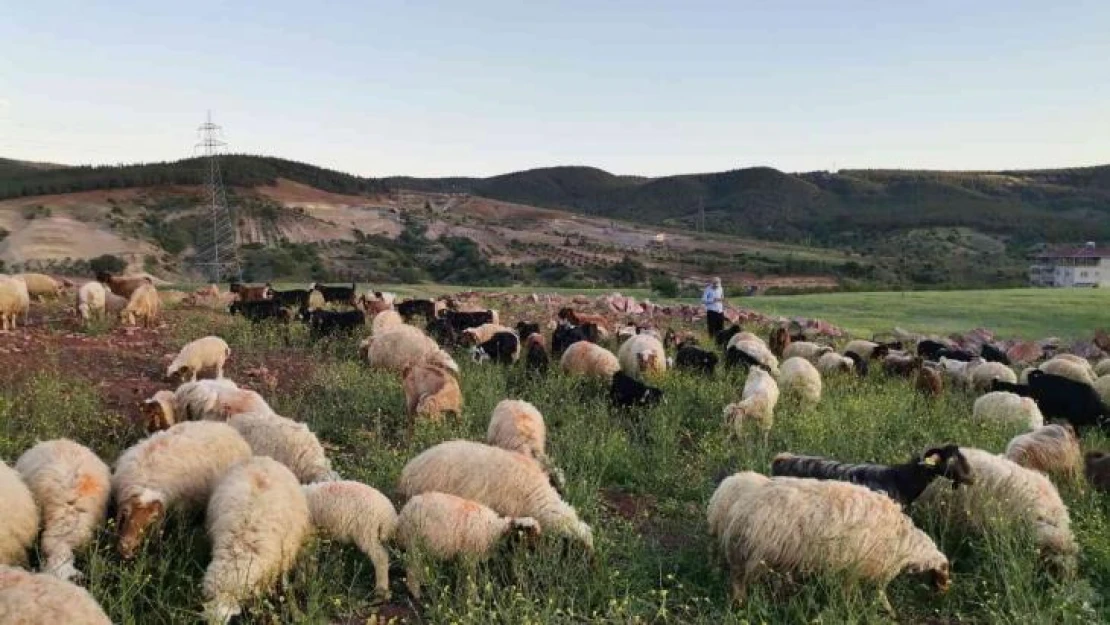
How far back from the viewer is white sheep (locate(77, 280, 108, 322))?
591 inches

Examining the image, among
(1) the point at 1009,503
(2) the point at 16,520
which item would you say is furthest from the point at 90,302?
(1) the point at 1009,503

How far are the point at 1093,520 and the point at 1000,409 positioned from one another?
477cm

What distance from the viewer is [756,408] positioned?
9.80 meters

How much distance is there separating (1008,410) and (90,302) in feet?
50.5

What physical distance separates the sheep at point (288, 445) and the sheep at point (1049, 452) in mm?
6407

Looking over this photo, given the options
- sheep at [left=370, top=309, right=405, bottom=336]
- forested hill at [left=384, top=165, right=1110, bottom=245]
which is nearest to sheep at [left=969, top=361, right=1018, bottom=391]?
sheep at [left=370, top=309, right=405, bottom=336]

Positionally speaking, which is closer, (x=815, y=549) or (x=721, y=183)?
(x=815, y=549)

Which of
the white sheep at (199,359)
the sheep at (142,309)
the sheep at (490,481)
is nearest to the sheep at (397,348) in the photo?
the white sheep at (199,359)

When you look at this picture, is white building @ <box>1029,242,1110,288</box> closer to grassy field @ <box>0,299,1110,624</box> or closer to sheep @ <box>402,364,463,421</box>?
grassy field @ <box>0,299,1110,624</box>

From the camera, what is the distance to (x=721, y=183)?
133 m

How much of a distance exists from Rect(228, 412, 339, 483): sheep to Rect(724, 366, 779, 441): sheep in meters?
4.56

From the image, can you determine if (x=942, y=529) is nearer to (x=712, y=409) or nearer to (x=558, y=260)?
(x=712, y=409)

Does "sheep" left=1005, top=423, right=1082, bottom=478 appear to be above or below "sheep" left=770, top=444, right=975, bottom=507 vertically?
below

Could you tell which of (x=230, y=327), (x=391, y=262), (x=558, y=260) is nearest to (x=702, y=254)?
(x=558, y=260)
